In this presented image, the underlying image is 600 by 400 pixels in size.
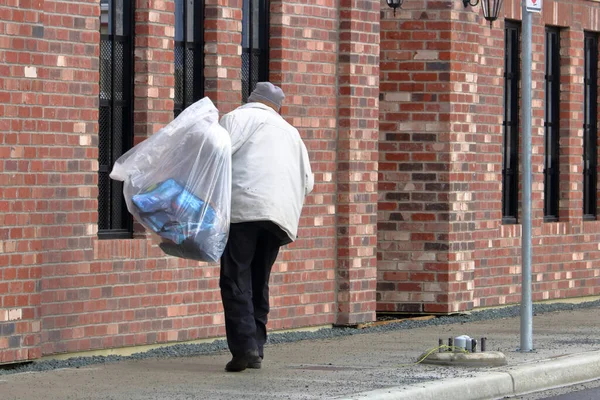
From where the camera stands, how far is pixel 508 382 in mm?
10289

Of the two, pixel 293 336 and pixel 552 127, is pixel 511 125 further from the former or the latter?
pixel 293 336

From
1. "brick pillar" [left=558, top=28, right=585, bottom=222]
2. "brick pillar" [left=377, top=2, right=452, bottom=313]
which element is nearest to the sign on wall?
"brick pillar" [left=377, top=2, right=452, bottom=313]

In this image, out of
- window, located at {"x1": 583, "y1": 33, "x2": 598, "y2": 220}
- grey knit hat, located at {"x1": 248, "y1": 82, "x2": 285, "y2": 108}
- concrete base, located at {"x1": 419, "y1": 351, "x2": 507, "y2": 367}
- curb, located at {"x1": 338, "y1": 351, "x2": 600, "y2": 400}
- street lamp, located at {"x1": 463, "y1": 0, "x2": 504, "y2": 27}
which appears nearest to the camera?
curb, located at {"x1": 338, "y1": 351, "x2": 600, "y2": 400}

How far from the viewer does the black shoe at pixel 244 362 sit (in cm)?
1018

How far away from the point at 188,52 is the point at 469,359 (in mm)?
3127

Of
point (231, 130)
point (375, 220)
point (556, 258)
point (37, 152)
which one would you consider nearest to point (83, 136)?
point (37, 152)

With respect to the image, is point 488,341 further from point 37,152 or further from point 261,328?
point 37,152

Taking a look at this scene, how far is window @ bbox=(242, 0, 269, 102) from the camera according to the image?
12.8m

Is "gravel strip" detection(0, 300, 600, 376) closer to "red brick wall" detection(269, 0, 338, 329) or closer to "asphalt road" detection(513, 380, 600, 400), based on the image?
"red brick wall" detection(269, 0, 338, 329)

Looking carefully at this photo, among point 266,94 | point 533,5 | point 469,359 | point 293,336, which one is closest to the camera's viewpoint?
point 266,94

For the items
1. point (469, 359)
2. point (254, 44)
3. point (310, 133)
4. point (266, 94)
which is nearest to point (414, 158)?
point (310, 133)

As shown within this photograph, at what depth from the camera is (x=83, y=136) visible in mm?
10906

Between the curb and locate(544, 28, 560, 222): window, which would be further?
locate(544, 28, 560, 222): window

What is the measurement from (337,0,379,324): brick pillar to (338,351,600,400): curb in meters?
2.61
